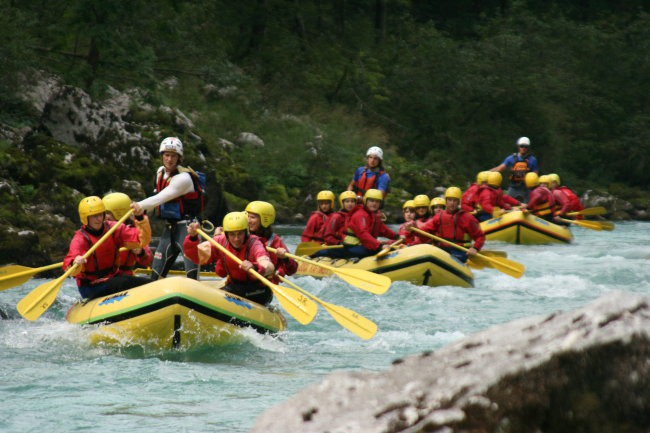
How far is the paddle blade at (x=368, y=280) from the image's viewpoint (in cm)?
714

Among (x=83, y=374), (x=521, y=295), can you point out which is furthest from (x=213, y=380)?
(x=521, y=295)

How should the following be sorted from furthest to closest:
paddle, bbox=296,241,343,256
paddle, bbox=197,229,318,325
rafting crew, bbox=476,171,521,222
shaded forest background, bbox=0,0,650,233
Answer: shaded forest background, bbox=0,0,650,233 < rafting crew, bbox=476,171,521,222 < paddle, bbox=296,241,343,256 < paddle, bbox=197,229,318,325

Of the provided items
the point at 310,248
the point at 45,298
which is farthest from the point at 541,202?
the point at 45,298

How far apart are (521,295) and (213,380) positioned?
5.44 metres

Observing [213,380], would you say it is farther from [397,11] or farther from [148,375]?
[397,11]

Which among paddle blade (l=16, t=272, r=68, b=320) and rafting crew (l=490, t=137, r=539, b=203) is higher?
paddle blade (l=16, t=272, r=68, b=320)

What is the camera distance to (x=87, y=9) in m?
17.4

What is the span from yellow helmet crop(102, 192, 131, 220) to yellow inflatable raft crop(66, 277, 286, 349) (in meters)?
0.98

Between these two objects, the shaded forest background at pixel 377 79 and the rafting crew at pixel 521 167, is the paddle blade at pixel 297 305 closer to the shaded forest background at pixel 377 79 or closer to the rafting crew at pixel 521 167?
the shaded forest background at pixel 377 79

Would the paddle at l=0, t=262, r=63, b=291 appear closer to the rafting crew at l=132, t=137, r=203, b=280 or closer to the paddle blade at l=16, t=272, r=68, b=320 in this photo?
the paddle blade at l=16, t=272, r=68, b=320

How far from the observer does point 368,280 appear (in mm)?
7297

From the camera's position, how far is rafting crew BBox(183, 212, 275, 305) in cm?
722

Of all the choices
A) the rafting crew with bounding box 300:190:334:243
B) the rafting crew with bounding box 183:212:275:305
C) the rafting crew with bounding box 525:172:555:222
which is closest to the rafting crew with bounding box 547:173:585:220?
the rafting crew with bounding box 525:172:555:222

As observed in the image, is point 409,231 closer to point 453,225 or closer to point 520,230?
point 453,225
